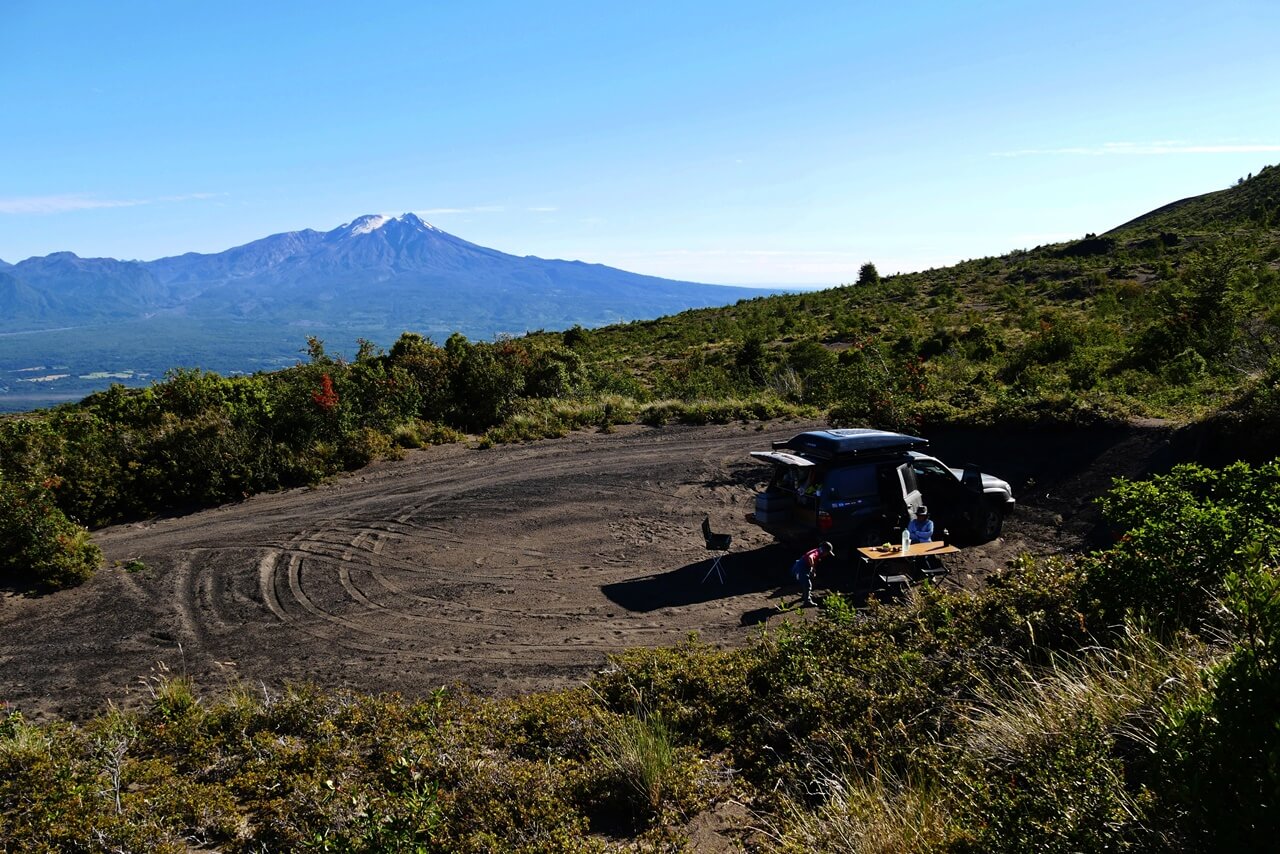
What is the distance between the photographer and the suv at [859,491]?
9.91 m

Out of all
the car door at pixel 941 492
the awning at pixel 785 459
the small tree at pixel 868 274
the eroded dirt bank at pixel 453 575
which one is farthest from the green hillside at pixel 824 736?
the small tree at pixel 868 274

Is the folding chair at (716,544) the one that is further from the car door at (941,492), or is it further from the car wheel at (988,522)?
the car wheel at (988,522)

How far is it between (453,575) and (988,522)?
8.49 meters

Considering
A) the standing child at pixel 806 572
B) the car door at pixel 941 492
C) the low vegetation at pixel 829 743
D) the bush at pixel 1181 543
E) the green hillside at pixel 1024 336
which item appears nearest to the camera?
the low vegetation at pixel 829 743

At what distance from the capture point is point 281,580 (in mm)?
10492

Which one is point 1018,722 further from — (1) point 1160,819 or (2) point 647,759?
(2) point 647,759

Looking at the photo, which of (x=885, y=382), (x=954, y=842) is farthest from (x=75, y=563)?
(x=885, y=382)

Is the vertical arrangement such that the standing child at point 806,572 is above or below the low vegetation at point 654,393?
below

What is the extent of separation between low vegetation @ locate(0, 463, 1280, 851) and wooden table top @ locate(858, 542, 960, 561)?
243 centimetres

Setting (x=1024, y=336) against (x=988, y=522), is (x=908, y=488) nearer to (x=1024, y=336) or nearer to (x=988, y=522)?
(x=988, y=522)

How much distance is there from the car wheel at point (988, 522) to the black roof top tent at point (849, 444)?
5.16ft

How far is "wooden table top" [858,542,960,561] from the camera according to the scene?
908 cm

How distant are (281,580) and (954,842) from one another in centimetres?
991

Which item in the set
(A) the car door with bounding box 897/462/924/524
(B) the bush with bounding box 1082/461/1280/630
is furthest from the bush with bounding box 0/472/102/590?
(B) the bush with bounding box 1082/461/1280/630
